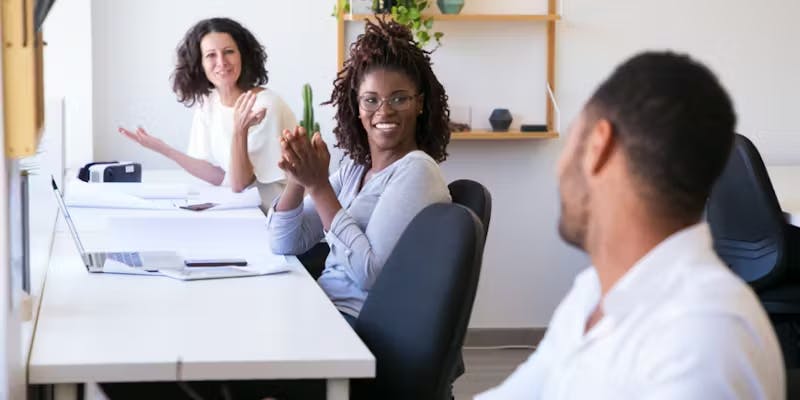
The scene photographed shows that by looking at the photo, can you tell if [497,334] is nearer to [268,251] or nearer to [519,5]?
[519,5]

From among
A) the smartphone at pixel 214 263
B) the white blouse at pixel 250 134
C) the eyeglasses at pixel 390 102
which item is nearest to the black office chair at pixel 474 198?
the eyeglasses at pixel 390 102

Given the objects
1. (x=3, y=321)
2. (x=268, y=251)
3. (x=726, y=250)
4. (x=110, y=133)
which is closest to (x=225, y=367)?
(x=3, y=321)

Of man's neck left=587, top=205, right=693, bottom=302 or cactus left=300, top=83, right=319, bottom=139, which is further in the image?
cactus left=300, top=83, right=319, bottom=139

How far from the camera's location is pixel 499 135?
4.74 metres

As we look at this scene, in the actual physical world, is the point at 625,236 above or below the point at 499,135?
above

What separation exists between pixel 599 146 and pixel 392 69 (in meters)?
1.74

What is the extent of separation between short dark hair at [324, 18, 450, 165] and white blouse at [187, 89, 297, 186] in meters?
1.12

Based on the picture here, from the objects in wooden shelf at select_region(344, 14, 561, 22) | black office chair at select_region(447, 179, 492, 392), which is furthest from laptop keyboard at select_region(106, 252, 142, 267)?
wooden shelf at select_region(344, 14, 561, 22)

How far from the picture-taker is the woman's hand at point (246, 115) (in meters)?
3.92

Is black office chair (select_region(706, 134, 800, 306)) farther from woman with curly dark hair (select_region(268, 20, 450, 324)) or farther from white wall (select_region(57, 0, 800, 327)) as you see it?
white wall (select_region(57, 0, 800, 327))

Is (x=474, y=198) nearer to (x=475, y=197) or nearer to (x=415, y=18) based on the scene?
(x=475, y=197)

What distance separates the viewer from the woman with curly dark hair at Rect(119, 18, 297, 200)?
4.15 metres

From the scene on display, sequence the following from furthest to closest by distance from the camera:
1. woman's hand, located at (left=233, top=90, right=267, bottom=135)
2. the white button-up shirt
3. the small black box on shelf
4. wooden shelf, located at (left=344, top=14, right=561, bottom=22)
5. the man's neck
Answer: the small black box on shelf → wooden shelf, located at (left=344, top=14, right=561, bottom=22) → woman's hand, located at (left=233, top=90, right=267, bottom=135) → the man's neck → the white button-up shirt

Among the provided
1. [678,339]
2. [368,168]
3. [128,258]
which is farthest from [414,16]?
[678,339]
